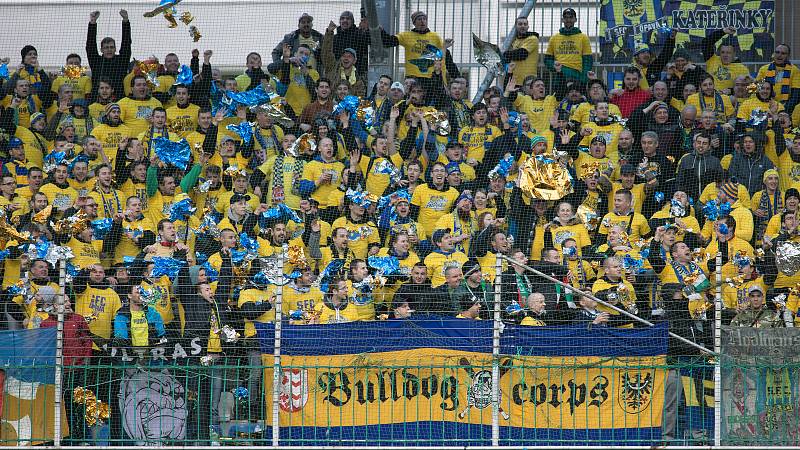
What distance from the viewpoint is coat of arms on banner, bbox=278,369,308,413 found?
33.4 ft

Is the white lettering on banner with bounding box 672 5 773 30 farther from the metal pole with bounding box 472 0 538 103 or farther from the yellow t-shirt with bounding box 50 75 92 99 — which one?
the yellow t-shirt with bounding box 50 75 92 99

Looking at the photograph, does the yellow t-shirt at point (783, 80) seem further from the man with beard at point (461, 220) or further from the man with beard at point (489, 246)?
the man with beard at point (489, 246)

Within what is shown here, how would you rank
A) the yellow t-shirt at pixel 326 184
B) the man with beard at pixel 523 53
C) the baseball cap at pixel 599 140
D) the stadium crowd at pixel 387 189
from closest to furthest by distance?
the stadium crowd at pixel 387 189, the yellow t-shirt at pixel 326 184, the baseball cap at pixel 599 140, the man with beard at pixel 523 53

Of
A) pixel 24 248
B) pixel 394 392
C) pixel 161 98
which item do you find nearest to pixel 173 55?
pixel 161 98

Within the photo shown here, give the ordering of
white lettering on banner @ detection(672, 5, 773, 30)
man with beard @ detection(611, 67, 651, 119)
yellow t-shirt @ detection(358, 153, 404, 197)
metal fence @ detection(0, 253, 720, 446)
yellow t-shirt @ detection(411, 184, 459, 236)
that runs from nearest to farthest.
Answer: metal fence @ detection(0, 253, 720, 446) < yellow t-shirt @ detection(411, 184, 459, 236) < yellow t-shirt @ detection(358, 153, 404, 197) < man with beard @ detection(611, 67, 651, 119) < white lettering on banner @ detection(672, 5, 773, 30)

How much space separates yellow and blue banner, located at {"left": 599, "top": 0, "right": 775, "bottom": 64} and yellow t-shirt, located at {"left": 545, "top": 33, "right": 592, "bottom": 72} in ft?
2.17

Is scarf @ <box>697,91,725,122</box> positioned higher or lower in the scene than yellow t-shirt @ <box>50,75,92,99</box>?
lower

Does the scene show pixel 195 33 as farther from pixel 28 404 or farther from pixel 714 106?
pixel 28 404

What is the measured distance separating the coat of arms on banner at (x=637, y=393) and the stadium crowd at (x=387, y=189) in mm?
596

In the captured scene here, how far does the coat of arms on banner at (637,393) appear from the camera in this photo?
1021 centimetres

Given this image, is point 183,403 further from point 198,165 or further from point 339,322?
point 198,165

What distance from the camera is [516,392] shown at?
33.5 feet

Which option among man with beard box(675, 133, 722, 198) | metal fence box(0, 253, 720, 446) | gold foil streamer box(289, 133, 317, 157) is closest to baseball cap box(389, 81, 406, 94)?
gold foil streamer box(289, 133, 317, 157)

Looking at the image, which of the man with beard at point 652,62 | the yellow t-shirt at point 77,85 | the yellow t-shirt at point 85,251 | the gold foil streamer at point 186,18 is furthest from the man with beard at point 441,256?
the yellow t-shirt at point 77,85
